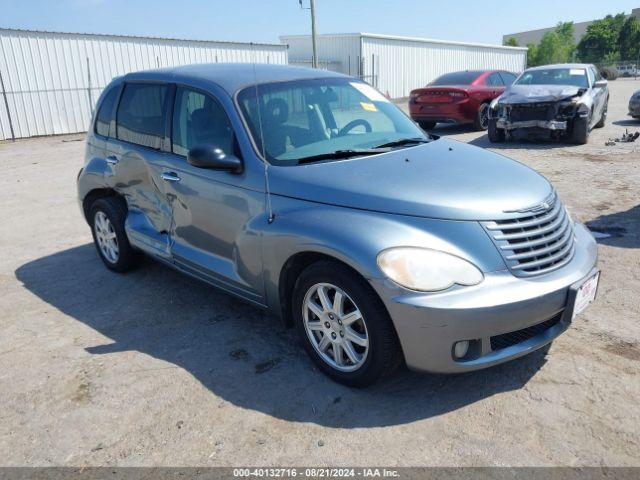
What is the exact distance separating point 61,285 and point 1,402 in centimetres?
192

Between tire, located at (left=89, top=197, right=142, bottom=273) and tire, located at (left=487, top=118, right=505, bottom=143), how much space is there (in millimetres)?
8750

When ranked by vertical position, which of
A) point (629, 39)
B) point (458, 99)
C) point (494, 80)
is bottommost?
point (458, 99)

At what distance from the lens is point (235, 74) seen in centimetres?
410

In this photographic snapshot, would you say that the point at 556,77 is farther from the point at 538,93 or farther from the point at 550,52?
the point at 550,52

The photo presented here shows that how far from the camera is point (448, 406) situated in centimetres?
300

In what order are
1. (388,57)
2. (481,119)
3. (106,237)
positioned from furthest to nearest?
(388,57) → (481,119) → (106,237)

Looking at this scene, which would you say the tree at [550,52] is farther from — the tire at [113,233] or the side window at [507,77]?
the tire at [113,233]

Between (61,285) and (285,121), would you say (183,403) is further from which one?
(61,285)

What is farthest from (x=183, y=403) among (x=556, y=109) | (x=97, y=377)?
(x=556, y=109)

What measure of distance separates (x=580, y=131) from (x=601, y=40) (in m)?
73.0

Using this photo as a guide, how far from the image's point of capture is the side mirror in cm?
345

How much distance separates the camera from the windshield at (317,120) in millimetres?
3633

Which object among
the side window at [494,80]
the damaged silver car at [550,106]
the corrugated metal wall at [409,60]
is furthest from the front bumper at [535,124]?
the corrugated metal wall at [409,60]

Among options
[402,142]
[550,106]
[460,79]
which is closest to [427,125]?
Answer: [460,79]
